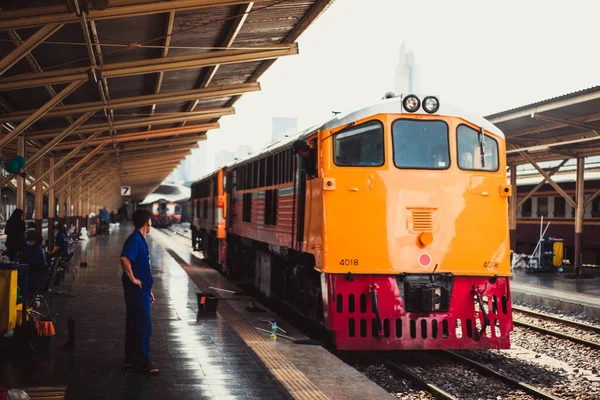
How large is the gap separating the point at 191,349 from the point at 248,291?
9729 mm

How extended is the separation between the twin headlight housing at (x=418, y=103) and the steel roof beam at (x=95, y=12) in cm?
306

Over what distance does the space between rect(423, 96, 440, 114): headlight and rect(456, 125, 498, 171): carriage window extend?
47cm

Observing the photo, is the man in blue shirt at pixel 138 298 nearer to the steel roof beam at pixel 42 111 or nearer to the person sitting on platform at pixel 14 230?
the steel roof beam at pixel 42 111

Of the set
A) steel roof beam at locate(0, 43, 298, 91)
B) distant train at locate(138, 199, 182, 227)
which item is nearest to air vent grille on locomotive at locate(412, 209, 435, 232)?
steel roof beam at locate(0, 43, 298, 91)

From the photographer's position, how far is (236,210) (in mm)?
20047

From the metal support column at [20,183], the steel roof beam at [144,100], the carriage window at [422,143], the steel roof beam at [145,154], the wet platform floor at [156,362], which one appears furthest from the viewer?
the steel roof beam at [145,154]

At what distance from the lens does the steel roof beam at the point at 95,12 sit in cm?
977

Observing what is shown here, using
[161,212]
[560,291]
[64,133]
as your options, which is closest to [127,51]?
[64,133]

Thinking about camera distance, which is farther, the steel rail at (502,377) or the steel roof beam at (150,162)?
the steel roof beam at (150,162)

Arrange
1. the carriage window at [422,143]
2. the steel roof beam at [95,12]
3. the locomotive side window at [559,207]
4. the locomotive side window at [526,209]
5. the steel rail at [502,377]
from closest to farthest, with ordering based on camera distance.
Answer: the steel rail at [502,377], the steel roof beam at [95,12], the carriage window at [422,143], the locomotive side window at [559,207], the locomotive side window at [526,209]

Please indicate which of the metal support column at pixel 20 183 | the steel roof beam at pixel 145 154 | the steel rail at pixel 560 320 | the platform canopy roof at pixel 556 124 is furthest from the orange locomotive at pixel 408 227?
the steel roof beam at pixel 145 154

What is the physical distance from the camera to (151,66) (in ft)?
49.4

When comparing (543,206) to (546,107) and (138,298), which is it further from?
(138,298)

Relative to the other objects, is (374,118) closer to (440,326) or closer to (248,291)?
(440,326)
